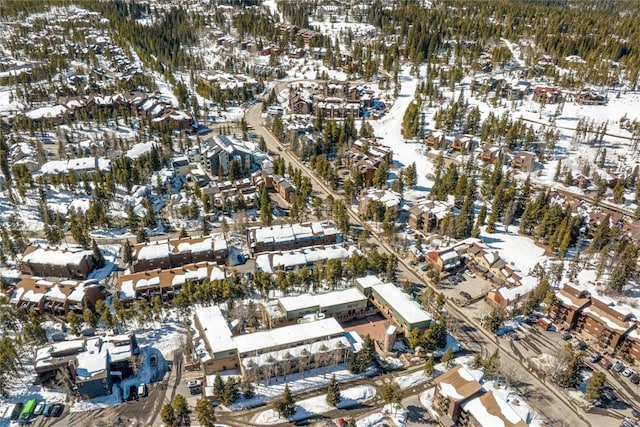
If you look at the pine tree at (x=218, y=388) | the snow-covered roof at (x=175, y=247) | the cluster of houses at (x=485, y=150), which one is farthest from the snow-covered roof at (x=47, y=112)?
the pine tree at (x=218, y=388)

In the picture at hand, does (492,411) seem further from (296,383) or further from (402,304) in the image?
(296,383)

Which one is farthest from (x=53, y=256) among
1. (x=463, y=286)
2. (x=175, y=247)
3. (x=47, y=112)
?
(x=47, y=112)

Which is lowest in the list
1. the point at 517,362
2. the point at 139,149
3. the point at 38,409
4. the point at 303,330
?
the point at 38,409

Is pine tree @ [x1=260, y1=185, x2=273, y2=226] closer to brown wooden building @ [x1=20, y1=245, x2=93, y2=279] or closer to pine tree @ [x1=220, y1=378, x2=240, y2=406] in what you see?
brown wooden building @ [x1=20, y1=245, x2=93, y2=279]

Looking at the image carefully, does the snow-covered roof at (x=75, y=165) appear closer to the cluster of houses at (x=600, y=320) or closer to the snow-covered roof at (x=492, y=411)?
the snow-covered roof at (x=492, y=411)

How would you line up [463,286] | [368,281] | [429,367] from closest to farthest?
[429,367] < [368,281] < [463,286]

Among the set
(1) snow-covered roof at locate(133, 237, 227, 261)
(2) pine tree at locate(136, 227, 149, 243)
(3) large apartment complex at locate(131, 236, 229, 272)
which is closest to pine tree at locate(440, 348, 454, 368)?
(3) large apartment complex at locate(131, 236, 229, 272)
